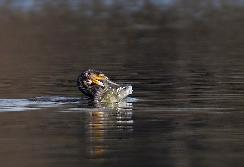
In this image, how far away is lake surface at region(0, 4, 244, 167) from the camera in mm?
15148

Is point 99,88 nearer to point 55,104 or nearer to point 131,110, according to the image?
point 55,104

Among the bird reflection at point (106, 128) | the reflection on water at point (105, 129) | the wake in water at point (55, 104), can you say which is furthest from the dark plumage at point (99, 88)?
the reflection on water at point (105, 129)

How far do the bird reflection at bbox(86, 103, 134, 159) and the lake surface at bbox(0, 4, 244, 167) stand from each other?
1 centimetres

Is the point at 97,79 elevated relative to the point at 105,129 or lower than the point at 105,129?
elevated

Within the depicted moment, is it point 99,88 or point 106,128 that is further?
point 99,88

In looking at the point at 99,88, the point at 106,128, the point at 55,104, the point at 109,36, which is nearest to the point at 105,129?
the point at 106,128

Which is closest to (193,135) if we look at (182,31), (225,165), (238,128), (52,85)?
(238,128)

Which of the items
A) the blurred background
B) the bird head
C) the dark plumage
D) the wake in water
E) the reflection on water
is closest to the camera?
the reflection on water

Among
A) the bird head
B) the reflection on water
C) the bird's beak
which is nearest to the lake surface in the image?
the reflection on water

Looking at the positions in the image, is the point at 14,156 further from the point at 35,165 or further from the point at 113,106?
the point at 113,106

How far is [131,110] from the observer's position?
63.4 ft

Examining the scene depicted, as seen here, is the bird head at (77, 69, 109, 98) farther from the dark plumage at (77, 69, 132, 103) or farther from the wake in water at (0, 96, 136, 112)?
the wake in water at (0, 96, 136, 112)

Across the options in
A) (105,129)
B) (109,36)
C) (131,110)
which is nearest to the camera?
(105,129)

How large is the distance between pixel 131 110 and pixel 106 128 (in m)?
2.05
